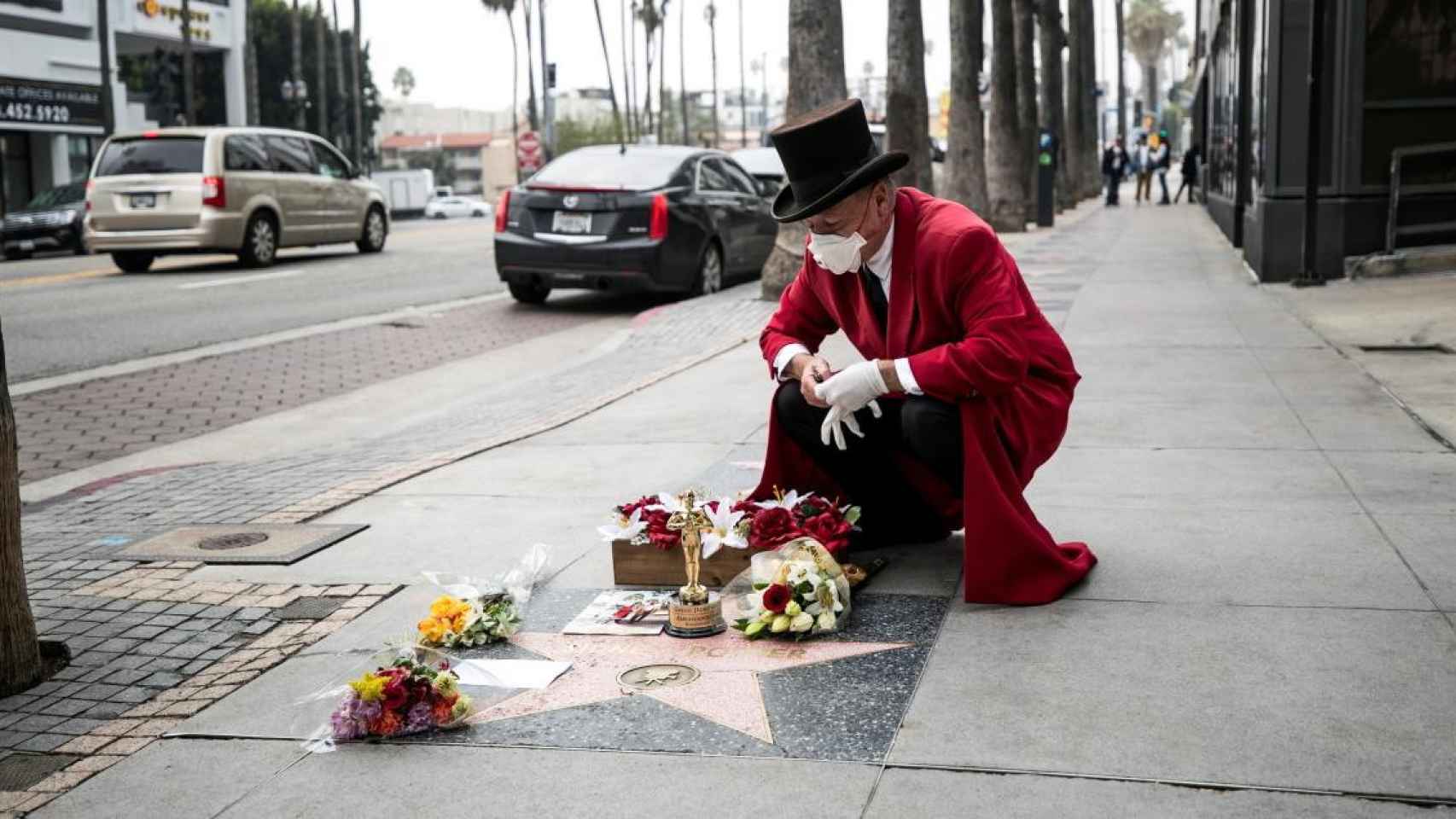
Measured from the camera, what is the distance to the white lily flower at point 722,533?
182 inches


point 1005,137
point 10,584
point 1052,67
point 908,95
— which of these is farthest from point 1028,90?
point 10,584

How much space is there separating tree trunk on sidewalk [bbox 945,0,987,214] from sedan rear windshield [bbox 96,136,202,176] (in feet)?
38.7

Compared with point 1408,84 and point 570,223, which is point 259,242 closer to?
point 570,223

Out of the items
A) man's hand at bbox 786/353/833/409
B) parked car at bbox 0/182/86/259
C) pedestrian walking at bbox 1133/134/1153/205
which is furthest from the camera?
pedestrian walking at bbox 1133/134/1153/205

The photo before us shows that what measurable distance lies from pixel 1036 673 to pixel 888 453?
4.15 ft

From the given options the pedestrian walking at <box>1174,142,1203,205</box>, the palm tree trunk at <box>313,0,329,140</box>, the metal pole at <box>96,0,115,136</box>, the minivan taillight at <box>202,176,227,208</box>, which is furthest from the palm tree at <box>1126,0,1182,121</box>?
the minivan taillight at <box>202,176,227,208</box>

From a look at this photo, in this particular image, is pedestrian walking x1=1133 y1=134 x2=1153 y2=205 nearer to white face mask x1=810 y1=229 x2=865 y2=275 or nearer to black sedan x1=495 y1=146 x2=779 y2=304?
black sedan x1=495 y1=146 x2=779 y2=304

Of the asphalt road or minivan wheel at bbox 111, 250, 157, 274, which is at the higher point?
minivan wheel at bbox 111, 250, 157, 274

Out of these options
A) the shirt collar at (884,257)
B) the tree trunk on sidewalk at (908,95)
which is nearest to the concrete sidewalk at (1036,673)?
the shirt collar at (884,257)

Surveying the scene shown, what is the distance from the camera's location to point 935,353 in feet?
14.3

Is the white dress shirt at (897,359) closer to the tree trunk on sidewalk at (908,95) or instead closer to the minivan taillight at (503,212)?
the minivan taillight at (503,212)

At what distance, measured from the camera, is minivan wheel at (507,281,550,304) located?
15508mm

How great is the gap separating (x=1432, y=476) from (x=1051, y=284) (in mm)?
9056

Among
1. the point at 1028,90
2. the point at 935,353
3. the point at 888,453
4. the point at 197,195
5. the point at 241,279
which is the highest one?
the point at 1028,90
